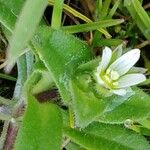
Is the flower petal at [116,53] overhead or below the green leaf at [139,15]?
below

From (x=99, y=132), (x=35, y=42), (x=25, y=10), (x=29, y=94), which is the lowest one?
(x=99, y=132)

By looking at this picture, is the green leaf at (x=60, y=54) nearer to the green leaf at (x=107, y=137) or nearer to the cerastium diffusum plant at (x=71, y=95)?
the cerastium diffusum plant at (x=71, y=95)

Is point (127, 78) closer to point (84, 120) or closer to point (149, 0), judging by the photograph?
point (84, 120)

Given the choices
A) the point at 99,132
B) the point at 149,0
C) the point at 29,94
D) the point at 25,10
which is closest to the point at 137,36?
the point at 149,0

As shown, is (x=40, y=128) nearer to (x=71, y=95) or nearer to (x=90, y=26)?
(x=71, y=95)

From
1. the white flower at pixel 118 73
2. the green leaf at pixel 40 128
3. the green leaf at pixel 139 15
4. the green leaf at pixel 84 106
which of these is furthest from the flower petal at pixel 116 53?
the green leaf at pixel 139 15

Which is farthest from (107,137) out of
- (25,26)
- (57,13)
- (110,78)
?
(25,26)
